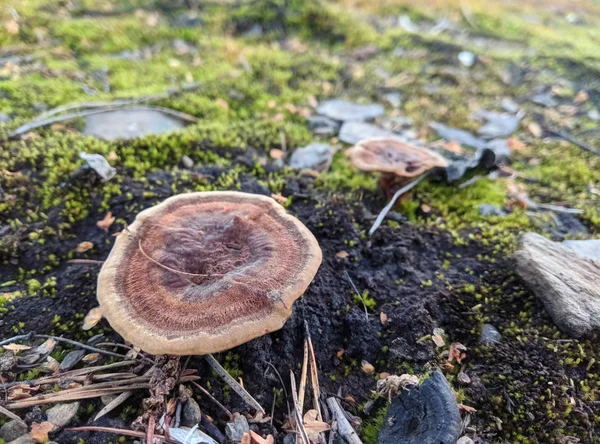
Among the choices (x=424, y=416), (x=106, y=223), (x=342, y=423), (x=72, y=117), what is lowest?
(x=342, y=423)

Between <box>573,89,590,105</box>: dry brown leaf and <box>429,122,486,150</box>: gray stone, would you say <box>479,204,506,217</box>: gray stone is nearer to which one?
<box>429,122,486,150</box>: gray stone

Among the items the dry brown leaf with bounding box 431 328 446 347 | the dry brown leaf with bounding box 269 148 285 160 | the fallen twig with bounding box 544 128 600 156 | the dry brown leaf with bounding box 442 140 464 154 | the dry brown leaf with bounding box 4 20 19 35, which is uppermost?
the dry brown leaf with bounding box 4 20 19 35

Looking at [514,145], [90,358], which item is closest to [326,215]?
[90,358]

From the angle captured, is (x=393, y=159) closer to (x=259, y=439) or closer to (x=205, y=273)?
(x=205, y=273)

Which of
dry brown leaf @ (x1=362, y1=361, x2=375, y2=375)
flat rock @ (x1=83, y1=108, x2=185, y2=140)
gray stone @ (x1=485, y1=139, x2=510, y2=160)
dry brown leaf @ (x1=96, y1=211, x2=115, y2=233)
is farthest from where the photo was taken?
gray stone @ (x1=485, y1=139, x2=510, y2=160)

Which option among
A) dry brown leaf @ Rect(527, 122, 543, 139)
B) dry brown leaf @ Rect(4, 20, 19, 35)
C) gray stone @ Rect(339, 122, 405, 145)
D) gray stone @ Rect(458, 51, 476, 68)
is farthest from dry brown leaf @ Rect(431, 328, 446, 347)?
dry brown leaf @ Rect(4, 20, 19, 35)

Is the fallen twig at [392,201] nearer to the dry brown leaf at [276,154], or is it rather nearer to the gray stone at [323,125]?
the dry brown leaf at [276,154]

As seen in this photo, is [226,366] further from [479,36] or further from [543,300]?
[479,36]
